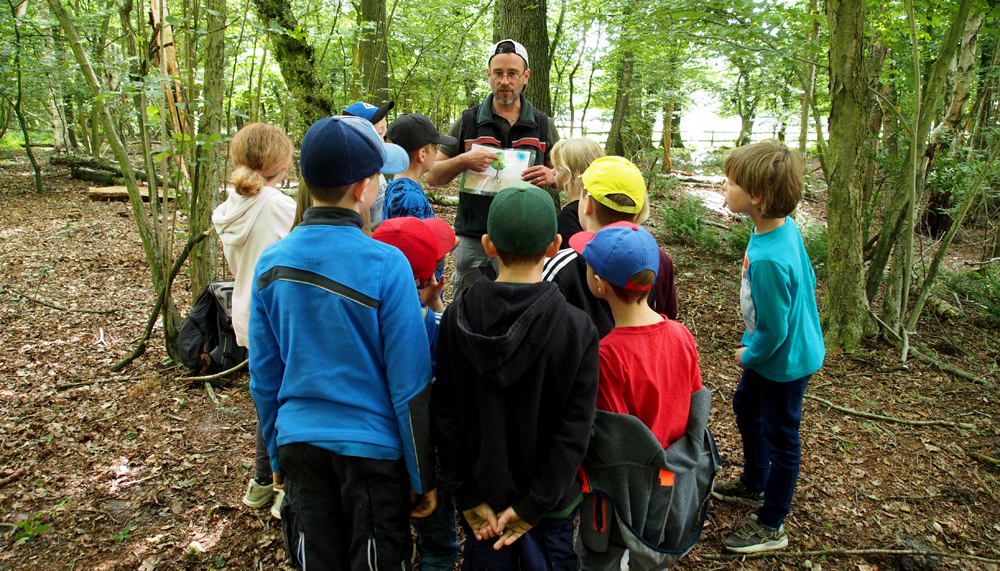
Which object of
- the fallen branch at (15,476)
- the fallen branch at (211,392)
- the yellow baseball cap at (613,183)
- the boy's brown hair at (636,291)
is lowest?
the fallen branch at (15,476)

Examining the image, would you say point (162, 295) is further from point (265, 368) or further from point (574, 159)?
point (574, 159)

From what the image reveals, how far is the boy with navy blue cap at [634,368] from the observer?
1707mm

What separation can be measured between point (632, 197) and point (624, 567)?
1.50 m

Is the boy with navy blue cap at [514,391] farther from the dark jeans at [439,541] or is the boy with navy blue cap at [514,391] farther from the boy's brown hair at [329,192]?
the boy's brown hair at [329,192]

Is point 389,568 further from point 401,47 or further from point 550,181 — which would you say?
point 401,47

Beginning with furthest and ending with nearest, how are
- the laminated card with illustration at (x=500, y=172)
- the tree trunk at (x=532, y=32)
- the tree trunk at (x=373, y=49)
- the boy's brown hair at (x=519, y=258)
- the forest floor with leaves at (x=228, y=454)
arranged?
the tree trunk at (x=373, y=49)
the tree trunk at (x=532, y=32)
the laminated card with illustration at (x=500, y=172)
the forest floor with leaves at (x=228, y=454)
the boy's brown hair at (x=519, y=258)

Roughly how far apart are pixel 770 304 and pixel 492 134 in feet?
6.32

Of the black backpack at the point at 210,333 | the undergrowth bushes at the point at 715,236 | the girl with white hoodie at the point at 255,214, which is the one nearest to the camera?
the girl with white hoodie at the point at 255,214

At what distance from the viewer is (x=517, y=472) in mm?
1609

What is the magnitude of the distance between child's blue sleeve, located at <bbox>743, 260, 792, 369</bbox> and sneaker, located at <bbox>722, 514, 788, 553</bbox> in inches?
36.1

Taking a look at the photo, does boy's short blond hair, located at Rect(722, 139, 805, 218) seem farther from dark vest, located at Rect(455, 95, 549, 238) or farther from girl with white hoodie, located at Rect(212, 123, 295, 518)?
girl with white hoodie, located at Rect(212, 123, 295, 518)

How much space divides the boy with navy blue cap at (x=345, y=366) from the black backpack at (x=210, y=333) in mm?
2093

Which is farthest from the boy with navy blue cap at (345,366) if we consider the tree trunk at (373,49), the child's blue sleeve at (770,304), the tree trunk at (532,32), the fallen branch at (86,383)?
the tree trunk at (373,49)

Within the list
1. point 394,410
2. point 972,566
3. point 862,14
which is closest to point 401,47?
point 862,14
